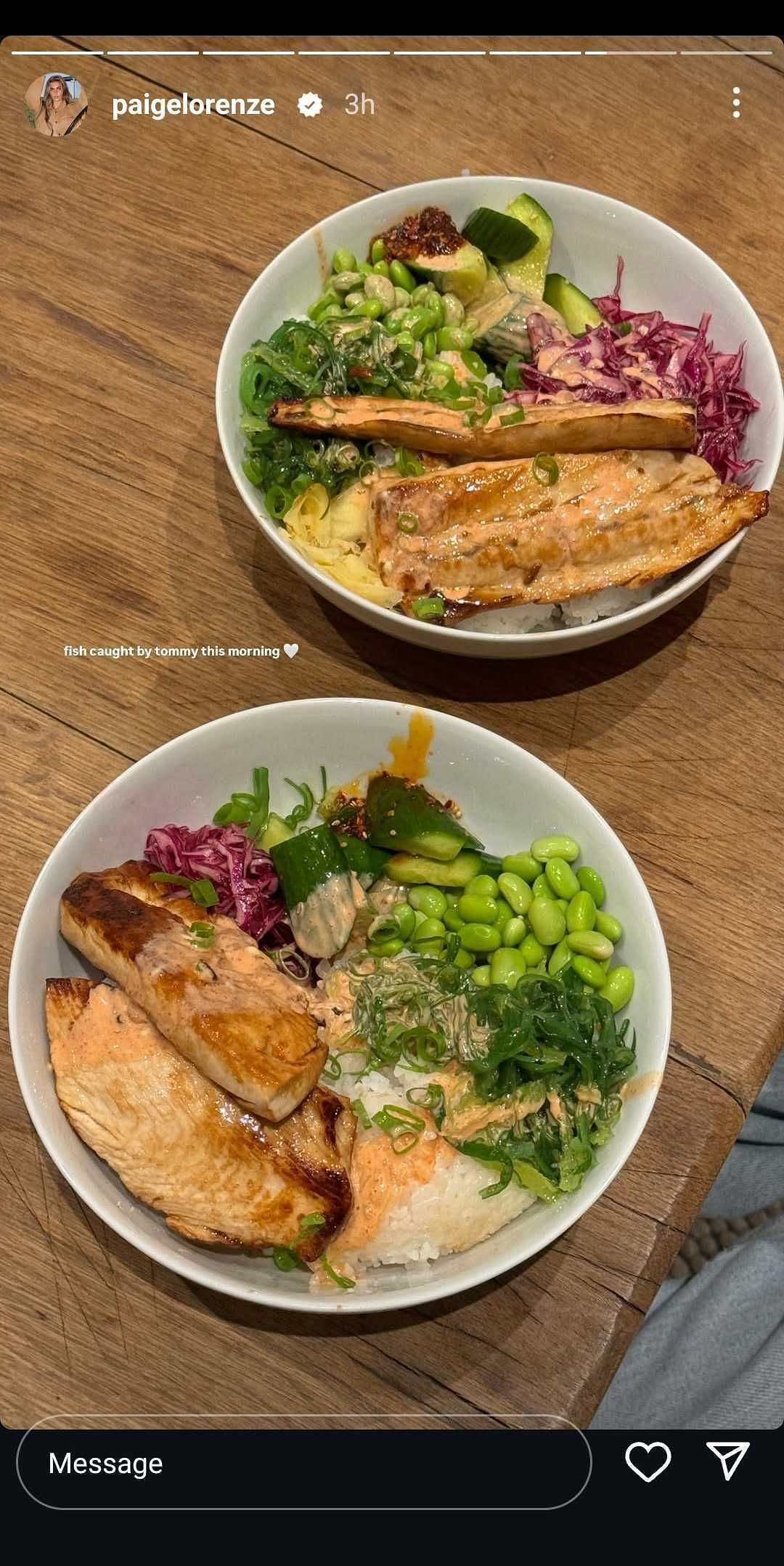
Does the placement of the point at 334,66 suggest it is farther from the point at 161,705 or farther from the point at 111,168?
the point at 161,705

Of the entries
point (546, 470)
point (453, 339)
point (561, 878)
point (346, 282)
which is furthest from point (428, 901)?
point (346, 282)

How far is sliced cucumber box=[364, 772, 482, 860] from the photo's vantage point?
2.48 metres

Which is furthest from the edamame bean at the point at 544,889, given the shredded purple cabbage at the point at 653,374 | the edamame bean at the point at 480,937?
the shredded purple cabbage at the point at 653,374

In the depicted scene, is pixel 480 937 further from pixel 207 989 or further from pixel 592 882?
pixel 207 989

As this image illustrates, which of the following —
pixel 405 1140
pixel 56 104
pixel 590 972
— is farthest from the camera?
pixel 56 104

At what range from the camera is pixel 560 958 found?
2471 mm

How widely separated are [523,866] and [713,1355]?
1532 millimetres

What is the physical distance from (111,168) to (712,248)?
1.58 metres

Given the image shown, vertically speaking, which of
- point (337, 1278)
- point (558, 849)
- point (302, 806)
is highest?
point (558, 849)

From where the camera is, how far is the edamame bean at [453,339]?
289 cm

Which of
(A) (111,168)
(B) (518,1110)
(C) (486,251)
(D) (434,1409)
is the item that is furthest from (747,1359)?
(A) (111,168)

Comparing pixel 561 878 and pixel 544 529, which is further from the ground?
pixel 544 529

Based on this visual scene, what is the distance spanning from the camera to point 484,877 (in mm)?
2549

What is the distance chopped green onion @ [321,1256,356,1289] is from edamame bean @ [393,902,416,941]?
65 cm
